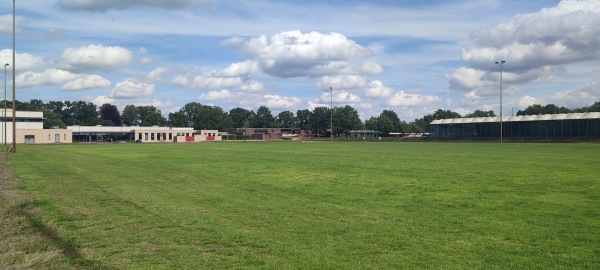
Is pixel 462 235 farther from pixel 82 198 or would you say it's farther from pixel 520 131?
pixel 520 131

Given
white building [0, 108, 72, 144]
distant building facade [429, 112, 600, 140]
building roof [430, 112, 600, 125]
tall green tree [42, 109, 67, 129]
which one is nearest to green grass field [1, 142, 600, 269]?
distant building facade [429, 112, 600, 140]

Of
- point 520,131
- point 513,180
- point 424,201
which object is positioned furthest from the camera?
point 520,131

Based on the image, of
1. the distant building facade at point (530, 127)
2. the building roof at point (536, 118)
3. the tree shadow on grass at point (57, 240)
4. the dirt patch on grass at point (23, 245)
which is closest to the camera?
the tree shadow on grass at point (57, 240)

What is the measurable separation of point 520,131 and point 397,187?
101 metres

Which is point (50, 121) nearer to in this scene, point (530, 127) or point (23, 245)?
point (530, 127)

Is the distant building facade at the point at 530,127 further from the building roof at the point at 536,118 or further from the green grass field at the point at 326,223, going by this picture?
the green grass field at the point at 326,223

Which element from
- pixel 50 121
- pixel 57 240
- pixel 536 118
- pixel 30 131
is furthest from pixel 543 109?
pixel 57 240

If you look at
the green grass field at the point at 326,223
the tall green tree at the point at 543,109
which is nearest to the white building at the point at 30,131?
the green grass field at the point at 326,223

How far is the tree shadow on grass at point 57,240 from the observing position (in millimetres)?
8214

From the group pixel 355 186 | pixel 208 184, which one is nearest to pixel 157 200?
pixel 208 184

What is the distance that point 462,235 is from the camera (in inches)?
401

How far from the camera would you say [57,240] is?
10070 millimetres

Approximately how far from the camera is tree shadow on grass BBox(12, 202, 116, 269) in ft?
26.9

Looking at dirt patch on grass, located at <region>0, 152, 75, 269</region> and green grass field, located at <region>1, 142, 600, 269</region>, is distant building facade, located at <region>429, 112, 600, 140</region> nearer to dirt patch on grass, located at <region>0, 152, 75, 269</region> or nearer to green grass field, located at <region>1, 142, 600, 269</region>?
green grass field, located at <region>1, 142, 600, 269</region>
